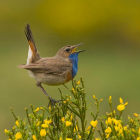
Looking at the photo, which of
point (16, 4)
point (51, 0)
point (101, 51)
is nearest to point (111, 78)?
point (101, 51)

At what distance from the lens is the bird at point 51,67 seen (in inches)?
149

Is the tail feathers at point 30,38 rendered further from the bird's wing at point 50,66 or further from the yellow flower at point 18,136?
the yellow flower at point 18,136

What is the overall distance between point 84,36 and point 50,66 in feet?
26.5

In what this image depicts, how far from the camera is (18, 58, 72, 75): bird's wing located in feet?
12.6

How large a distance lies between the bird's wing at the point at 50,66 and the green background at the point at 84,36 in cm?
530

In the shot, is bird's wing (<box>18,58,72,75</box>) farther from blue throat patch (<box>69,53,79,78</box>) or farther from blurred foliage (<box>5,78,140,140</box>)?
blurred foliage (<box>5,78,140,140</box>)

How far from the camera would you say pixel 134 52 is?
11586 mm

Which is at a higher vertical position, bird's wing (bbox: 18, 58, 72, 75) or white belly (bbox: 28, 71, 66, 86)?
bird's wing (bbox: 18, 58, 72, 75)

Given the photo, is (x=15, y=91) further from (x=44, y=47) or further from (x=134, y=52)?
(x=134, y=52)

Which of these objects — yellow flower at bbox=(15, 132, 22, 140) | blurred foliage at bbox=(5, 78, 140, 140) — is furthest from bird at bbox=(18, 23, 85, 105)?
yellow flower at bbox=(15, 132, 22, 140)

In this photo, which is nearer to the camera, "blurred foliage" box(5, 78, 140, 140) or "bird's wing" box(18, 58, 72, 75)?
"blurred foliage" box(5, 78, 140, 140)

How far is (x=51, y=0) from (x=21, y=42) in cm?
188

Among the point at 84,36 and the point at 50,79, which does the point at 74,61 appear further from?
the point at 84,36

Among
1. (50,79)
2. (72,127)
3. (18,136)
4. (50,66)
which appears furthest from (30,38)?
(18,136)
